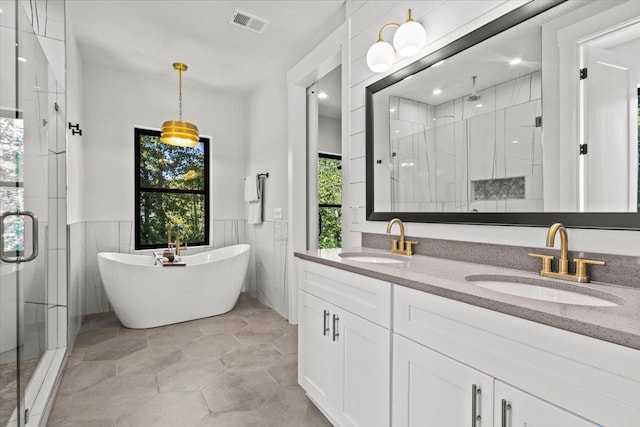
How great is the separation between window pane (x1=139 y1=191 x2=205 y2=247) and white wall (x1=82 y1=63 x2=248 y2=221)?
0.56ft

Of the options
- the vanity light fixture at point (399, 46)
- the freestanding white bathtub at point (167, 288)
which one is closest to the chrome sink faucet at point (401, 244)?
the vanity light fixture at point (399, 46)

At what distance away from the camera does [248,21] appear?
2809 millimetres

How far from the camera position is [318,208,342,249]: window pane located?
207 inches

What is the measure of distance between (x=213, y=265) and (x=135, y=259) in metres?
0.98

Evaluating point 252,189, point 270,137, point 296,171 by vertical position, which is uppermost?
point 270,137

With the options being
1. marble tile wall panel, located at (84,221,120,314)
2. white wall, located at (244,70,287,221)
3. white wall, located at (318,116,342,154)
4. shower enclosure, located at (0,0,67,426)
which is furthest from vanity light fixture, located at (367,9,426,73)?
marble tile wall panel, located at (84,221,120,314)

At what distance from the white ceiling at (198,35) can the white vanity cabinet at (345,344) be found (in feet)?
6.94

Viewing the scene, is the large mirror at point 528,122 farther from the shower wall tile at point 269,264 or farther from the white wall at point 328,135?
the white wall at point 328,135

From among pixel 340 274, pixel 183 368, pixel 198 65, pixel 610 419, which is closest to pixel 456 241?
pixel 340 274

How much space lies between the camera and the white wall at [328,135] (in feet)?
16.5

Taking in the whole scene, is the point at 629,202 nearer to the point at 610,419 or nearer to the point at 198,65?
the point at 610,419

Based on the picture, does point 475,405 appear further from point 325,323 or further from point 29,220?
point 29,220

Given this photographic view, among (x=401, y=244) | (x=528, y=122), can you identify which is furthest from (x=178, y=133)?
(x=528, y=122)

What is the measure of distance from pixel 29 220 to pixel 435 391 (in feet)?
6.85
